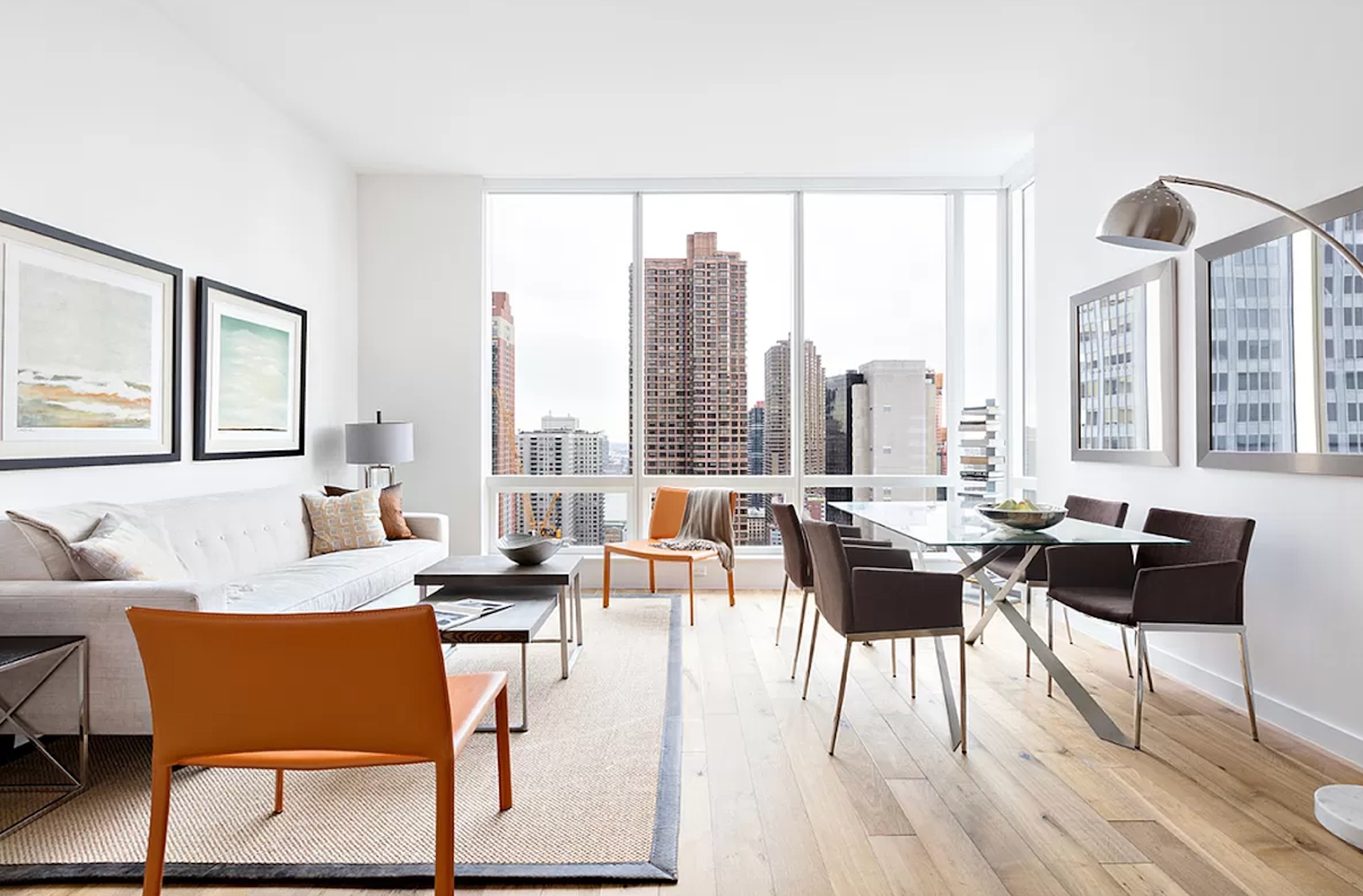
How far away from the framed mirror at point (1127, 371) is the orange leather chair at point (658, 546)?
2315mm

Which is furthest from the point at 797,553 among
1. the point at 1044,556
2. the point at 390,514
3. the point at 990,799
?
the point at 390,514

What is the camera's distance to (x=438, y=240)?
5.84m

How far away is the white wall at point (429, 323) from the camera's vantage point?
5.83 meters

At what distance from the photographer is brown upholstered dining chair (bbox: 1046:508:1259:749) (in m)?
2.84

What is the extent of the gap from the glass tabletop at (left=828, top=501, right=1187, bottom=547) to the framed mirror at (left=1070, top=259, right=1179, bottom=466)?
629mm

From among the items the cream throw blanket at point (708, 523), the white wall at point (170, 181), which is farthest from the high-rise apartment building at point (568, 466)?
the white wall at point (170, 181)

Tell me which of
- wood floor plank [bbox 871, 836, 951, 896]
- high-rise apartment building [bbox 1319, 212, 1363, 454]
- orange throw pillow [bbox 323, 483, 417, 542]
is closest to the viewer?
wood floor plank [bbox 871, 836, 951, 896]

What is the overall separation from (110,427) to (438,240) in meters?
2.99

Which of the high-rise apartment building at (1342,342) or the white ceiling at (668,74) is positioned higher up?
the white ceiling at (668,74)

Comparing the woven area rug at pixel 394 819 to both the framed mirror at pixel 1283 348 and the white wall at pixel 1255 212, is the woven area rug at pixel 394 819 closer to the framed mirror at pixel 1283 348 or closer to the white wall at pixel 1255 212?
the white wall at pixel 1255 212

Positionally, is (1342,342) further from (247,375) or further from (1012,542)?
(247,375)

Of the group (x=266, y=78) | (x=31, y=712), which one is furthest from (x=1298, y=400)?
(x=266, y=78)

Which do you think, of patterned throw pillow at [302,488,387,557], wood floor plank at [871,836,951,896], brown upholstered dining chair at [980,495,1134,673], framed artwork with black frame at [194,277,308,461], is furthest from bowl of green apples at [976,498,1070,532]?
framed artwork with black frame at [194,277,308,461]

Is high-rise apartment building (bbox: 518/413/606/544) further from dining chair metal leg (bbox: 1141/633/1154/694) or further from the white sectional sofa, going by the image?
dining chair metal leg (bbox: 1141/633/1154/694)
